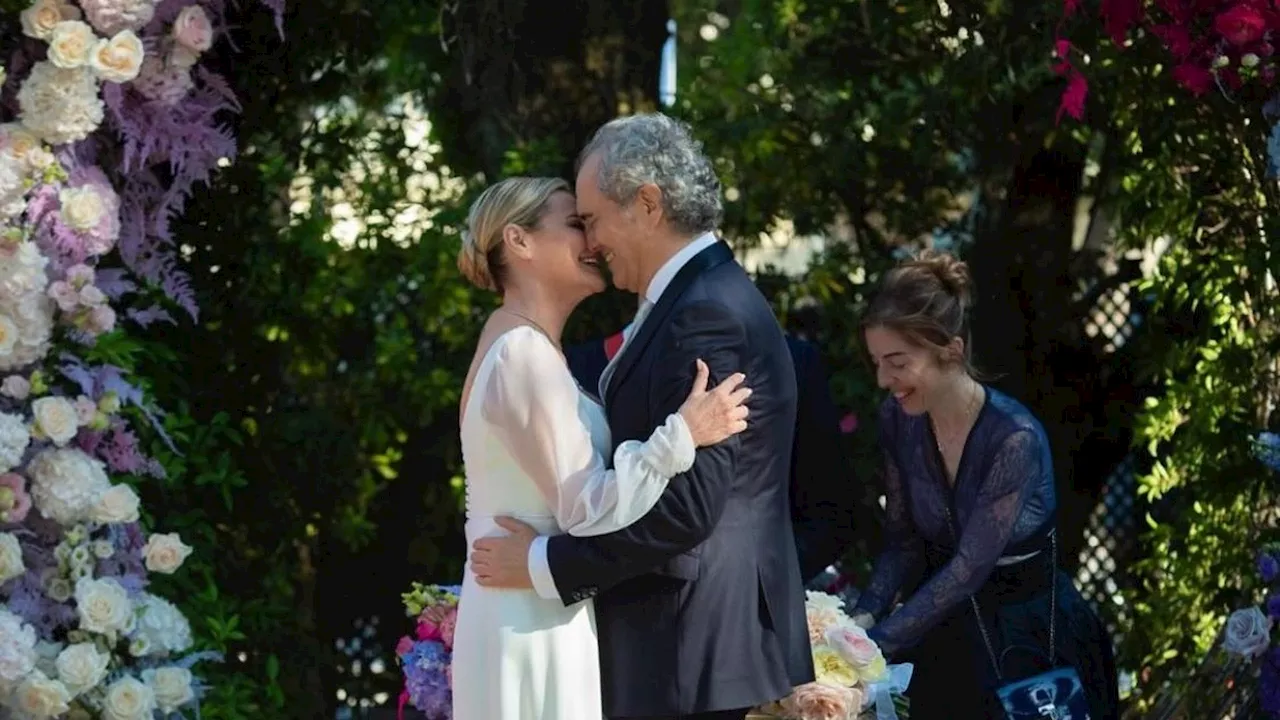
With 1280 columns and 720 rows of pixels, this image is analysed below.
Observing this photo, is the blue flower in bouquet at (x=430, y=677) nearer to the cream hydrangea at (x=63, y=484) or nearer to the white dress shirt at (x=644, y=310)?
the white dress shirt at (x=644, y=310)

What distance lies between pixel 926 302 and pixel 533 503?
1191 millimetres

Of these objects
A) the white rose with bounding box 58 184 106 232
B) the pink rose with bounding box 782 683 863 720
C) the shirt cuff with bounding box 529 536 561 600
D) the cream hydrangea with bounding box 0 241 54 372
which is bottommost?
the pink rose with bounding box 782 683 863 720

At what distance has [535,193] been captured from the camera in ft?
11.3

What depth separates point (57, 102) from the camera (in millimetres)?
4645

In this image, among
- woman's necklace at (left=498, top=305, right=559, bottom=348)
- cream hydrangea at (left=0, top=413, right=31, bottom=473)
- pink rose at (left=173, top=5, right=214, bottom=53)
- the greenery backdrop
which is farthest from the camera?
the greenery backdrop

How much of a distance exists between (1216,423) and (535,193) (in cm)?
251

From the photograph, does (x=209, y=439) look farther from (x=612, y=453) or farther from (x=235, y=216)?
(x=612, y=453)

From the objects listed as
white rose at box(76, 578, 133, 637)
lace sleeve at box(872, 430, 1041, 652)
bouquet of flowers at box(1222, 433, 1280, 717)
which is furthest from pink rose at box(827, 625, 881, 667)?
white rose at box(76, 578, 133, 637)

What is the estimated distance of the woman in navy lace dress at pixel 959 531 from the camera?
4.11 meters

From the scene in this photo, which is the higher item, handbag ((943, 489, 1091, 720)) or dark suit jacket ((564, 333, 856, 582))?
dark suit jacket ((564, 333, 856, 582))

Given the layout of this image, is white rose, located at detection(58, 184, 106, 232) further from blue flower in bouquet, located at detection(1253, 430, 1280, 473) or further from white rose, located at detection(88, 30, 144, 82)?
blue flower in bouquet, located at detection(1253, 430, 1280, 473)

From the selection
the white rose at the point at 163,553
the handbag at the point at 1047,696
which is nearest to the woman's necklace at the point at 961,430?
the handbag at the point at 1047,696

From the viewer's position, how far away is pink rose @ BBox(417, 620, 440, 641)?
4145 mm

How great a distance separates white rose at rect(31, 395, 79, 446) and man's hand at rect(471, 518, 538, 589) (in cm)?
168
